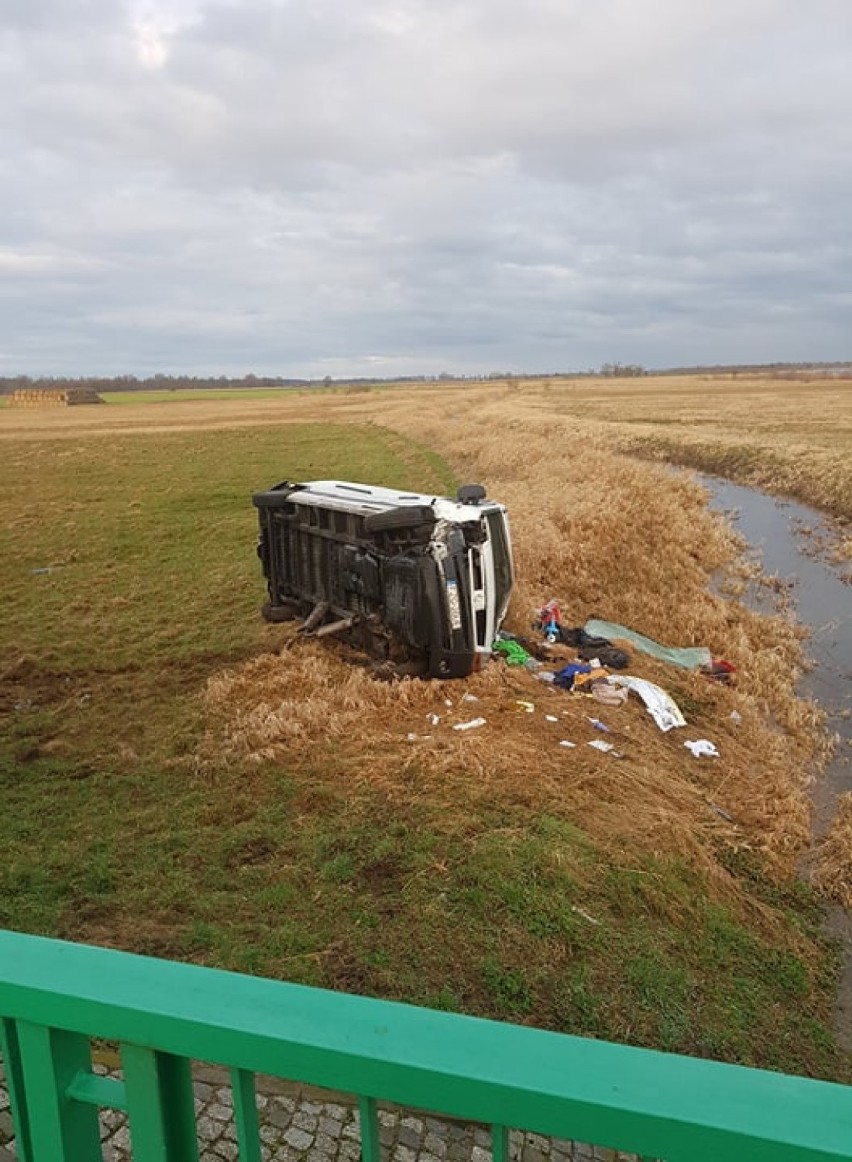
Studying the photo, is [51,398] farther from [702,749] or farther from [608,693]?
[702,749]

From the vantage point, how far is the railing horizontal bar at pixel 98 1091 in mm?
1550

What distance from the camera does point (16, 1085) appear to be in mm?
1617

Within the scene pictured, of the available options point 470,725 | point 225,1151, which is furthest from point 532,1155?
point 470,725

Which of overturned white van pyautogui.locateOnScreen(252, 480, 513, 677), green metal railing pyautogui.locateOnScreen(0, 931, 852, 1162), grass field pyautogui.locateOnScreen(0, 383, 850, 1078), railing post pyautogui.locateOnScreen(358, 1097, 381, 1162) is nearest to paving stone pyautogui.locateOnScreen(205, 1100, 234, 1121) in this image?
grass field pyautogui.locateOnScreen(0, 383, 850, 1078)

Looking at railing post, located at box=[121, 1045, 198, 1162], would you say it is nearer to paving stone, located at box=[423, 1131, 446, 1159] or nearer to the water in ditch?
Answer: paving stone, located at box=[423, 1131, 446, 1159]

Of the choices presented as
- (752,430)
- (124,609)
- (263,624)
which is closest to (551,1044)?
(263,624)

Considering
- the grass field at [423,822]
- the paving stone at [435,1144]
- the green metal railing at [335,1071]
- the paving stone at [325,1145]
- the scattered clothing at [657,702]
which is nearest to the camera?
the green metal railing at [335,1071]

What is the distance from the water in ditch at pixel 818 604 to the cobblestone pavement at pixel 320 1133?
292cm

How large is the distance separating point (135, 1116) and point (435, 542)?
733cm

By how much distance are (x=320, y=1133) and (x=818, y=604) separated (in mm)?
15340

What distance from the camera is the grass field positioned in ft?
18.5

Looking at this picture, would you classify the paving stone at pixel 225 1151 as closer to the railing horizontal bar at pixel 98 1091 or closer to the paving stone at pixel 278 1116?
the paving stone at pixel 278 1116

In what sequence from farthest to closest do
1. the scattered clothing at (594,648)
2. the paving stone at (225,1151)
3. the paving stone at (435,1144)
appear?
the scattered clothing at (594,648) < the paving stone at (435,1144) < the paving stone at (225,1151)

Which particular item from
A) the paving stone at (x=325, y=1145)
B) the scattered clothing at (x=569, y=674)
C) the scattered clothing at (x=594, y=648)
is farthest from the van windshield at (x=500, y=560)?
the paving stone at (x=325, y=1145)
